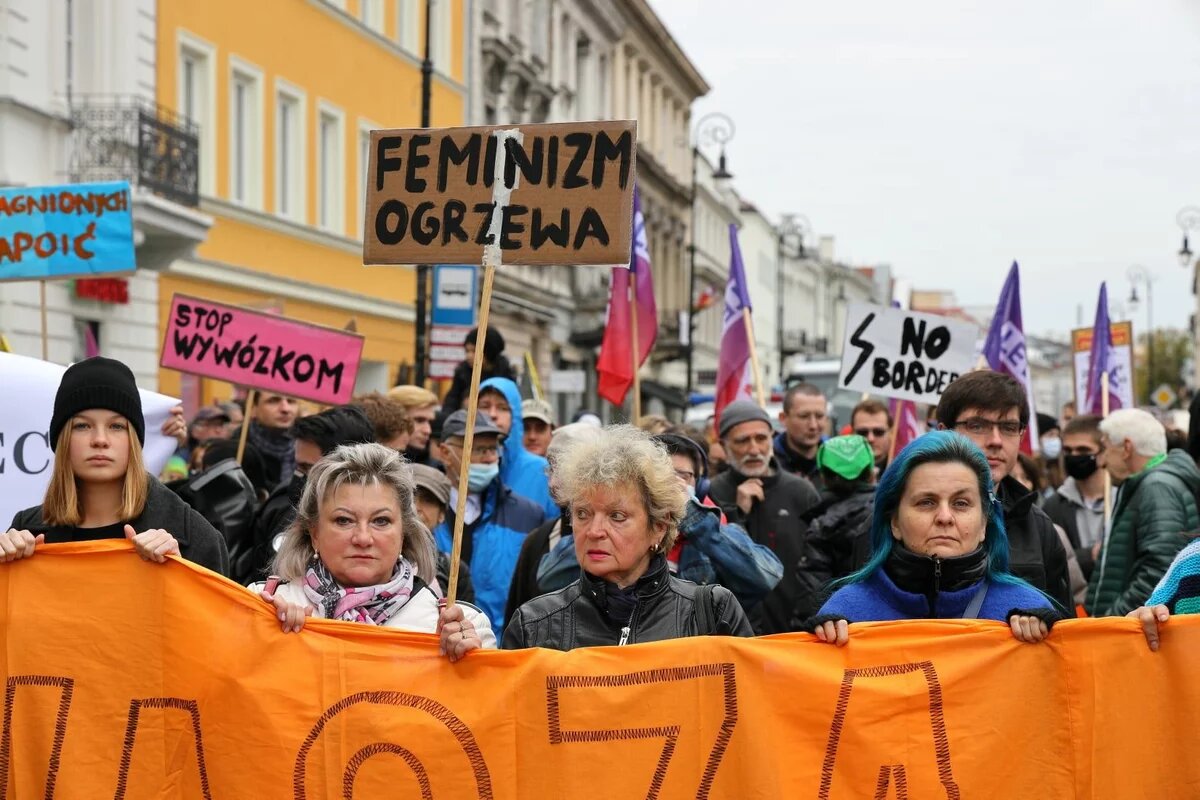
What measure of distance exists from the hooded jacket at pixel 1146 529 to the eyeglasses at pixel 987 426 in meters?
1.03

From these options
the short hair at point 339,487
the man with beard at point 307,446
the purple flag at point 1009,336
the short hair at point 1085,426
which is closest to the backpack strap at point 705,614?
the short hair at point 339,487

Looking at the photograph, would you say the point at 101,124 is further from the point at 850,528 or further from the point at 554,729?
the point at 554,729

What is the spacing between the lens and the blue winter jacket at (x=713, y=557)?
5578mm

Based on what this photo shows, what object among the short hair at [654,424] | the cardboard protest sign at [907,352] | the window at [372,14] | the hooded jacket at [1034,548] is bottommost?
the hooded jacket at [1034,548]

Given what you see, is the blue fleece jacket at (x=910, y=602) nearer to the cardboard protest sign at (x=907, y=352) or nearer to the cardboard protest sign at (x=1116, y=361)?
the cardboard protest sign at (x=907, y=352)

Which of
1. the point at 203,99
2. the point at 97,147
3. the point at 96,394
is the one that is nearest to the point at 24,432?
the point at 96,394

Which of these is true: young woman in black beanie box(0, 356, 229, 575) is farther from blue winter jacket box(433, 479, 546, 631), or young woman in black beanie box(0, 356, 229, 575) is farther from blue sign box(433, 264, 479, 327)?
blue sign box(433, 264, 479, 327)

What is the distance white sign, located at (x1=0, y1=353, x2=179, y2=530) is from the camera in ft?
20.0

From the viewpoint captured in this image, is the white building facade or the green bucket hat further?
the white building facade

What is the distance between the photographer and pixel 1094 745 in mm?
4195

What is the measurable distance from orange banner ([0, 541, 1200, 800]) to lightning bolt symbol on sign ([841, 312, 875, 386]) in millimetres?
5568

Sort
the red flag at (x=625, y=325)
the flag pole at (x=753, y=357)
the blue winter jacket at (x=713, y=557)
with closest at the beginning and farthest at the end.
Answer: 1. the blue winter jacket at (x=713, y=557)
2. the flag pole at (x=753, y=357)
3. the red flag at (x=625, y=325)

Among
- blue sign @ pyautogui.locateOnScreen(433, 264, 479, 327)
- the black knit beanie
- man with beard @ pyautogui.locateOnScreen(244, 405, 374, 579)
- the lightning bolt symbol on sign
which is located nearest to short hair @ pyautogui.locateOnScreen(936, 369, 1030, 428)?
man with beard @ pyautogui.locateOnScreen(244, 405, 374, 579)

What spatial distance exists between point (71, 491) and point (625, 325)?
8685 mm
